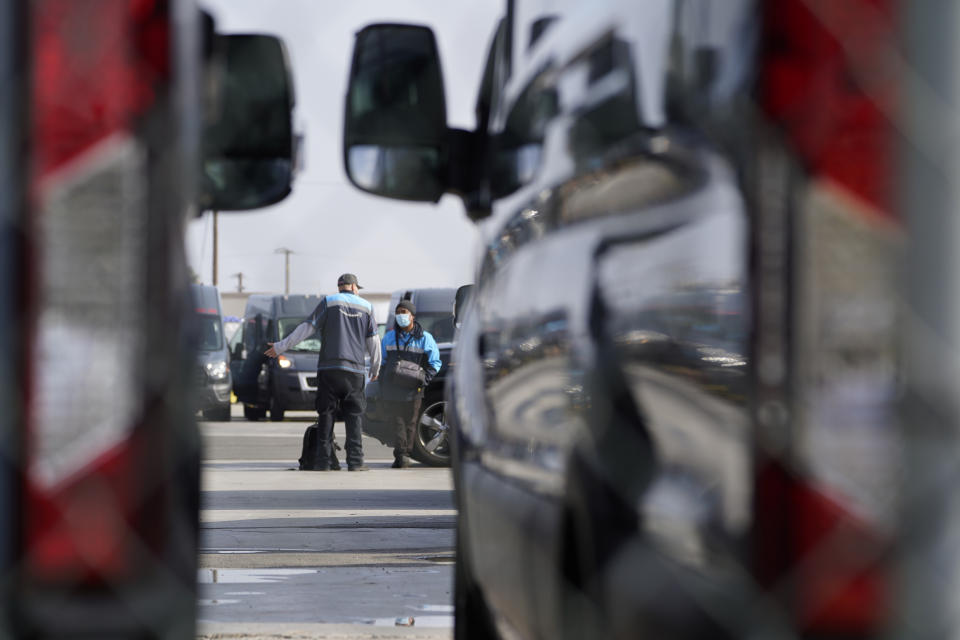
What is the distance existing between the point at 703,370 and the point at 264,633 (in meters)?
3.91

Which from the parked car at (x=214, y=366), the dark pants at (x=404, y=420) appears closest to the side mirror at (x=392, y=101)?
the dark pants at (x=404, y=420)

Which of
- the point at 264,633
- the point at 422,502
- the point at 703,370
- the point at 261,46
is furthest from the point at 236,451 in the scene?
the point at 703,370

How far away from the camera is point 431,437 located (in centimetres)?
1342

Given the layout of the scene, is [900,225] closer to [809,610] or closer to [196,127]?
[809,610]

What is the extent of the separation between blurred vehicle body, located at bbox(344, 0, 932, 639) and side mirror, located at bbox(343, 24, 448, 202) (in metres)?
0.56

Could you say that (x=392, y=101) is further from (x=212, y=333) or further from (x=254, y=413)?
(x=254, y=413)

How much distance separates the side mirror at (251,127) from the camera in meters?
2.55

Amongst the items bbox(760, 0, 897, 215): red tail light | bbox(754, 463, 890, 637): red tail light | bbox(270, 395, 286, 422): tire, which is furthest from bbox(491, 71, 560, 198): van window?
bbox(270, 395, 286, 422): tire

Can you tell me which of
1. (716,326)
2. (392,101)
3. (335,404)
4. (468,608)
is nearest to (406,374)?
(335,404)

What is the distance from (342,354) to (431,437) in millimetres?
1352

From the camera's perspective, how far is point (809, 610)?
140 centimetres

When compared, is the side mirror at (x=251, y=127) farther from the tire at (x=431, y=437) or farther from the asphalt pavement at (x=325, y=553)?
the tire at (x=431, y=437)

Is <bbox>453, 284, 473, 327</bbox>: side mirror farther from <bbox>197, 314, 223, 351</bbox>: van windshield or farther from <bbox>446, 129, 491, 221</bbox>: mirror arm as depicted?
<bbox>197, 314, 223, 351</bbox>: van windshield

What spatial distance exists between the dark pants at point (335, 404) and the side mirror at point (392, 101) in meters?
9.26
